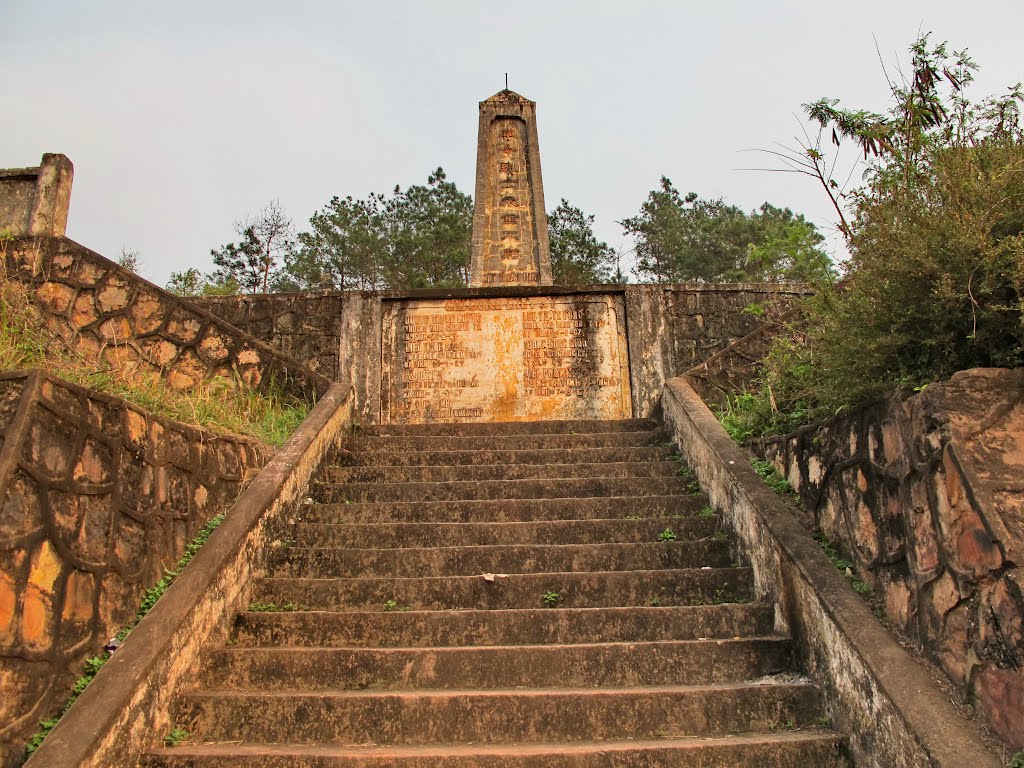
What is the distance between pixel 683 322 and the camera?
9.92m

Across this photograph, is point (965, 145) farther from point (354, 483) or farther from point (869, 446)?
point (354, 483)

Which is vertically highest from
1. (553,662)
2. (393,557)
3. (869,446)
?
(869,446)

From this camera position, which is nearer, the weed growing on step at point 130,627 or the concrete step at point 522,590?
the weed growing on step at point 130,627

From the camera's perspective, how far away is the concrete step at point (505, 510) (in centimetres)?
547

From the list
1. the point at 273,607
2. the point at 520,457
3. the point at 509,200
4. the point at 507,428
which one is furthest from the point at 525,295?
the point at 273,607

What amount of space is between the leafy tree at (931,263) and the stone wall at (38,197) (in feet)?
22.8

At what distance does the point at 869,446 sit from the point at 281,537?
3566mm

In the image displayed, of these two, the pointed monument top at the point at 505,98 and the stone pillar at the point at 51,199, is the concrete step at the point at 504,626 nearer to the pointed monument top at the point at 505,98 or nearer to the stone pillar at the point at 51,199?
the stone pillar at the point at 51,199

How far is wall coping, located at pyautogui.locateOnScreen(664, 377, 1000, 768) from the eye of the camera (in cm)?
271

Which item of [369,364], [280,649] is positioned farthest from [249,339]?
[280,649]

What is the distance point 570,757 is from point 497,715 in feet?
1.44

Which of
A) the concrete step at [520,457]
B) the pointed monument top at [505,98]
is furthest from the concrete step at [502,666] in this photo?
the pointed monument top at [505,98]

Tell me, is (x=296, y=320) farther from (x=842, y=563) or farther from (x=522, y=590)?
(x=842, y=563)

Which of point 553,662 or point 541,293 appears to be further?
point 541,293
